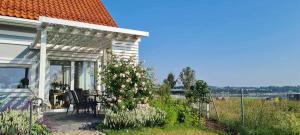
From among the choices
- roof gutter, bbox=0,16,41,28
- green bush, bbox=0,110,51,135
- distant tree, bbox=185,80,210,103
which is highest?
roof gutter, bbox=0,16,41,28

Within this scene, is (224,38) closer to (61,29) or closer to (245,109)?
(245,109)

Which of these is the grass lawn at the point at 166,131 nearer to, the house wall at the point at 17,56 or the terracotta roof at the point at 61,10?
the house wall at the point at 17,56

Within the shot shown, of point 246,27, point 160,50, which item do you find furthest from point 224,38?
point 160,50

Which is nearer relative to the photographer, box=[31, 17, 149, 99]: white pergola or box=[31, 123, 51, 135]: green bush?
box=[31, 123, 51, 135]: green bush

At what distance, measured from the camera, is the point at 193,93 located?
40.3ft

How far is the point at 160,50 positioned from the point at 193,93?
26.9 feet

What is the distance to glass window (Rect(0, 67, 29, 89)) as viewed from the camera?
36.1ft

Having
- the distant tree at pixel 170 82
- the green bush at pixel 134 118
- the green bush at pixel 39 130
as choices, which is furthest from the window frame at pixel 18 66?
the distant tree at pixel 170 82

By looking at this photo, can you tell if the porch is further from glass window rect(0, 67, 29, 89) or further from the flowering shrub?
the flowering shrub

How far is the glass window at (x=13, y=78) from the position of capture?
36.1ft

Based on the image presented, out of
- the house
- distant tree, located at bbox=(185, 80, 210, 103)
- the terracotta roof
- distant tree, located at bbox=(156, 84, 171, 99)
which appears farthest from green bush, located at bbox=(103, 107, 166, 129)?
the terracotta roof

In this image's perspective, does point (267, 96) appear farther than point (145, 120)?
Yes

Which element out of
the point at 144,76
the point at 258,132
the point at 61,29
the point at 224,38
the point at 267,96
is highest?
the point at 224,38

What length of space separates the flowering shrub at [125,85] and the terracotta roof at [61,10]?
13.3 feet
